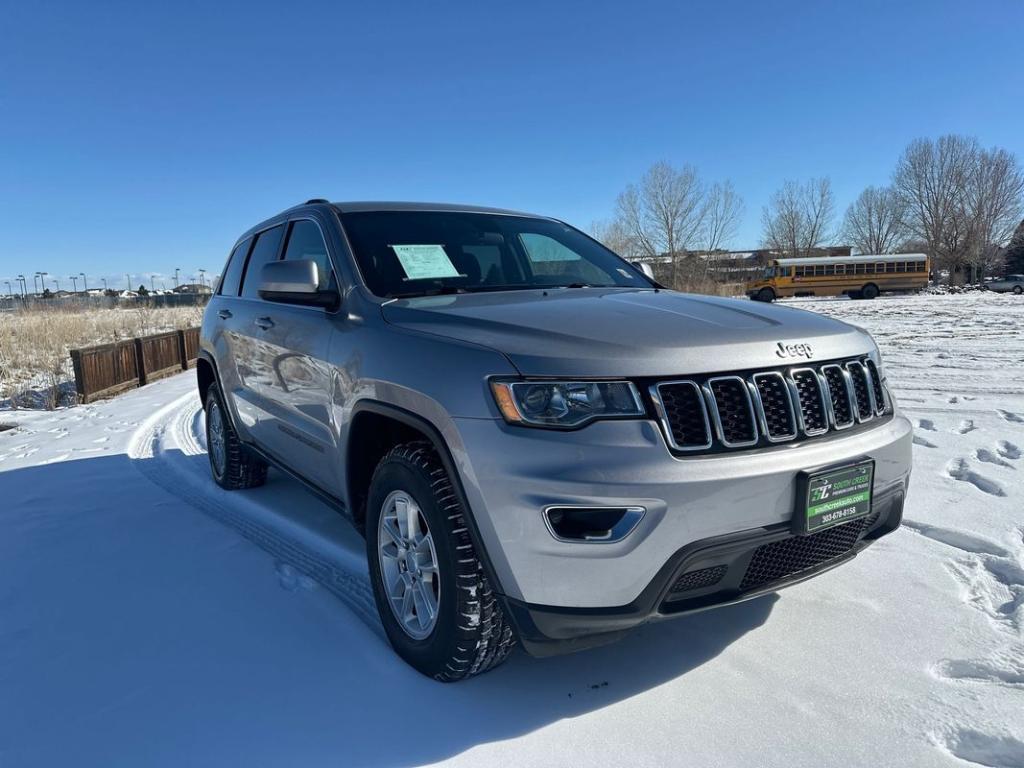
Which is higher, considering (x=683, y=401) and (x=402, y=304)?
(x=402, y=304)

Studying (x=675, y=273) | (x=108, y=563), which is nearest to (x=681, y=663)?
(x=108, y=563)

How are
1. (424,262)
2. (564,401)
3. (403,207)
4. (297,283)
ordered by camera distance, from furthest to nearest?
(403,207), (424,262), (297,283), (564,401)

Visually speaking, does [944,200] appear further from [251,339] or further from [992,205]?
[251,339]

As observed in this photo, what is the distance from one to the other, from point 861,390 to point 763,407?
610 millimetres

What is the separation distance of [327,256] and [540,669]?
2.10 metres

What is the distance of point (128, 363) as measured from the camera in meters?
10.9

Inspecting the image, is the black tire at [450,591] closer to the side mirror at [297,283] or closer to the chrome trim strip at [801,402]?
the side mirror at [297,283]

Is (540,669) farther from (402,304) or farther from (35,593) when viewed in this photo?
(35,593)

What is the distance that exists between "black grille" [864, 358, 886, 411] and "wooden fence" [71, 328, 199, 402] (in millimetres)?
8130

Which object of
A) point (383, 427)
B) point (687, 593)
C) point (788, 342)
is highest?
point (788, 342)

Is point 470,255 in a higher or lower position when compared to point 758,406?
higher

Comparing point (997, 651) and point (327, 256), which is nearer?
point (997, 651)

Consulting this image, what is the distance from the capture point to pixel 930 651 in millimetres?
2410

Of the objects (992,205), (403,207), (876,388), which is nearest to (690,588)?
(876,388)
